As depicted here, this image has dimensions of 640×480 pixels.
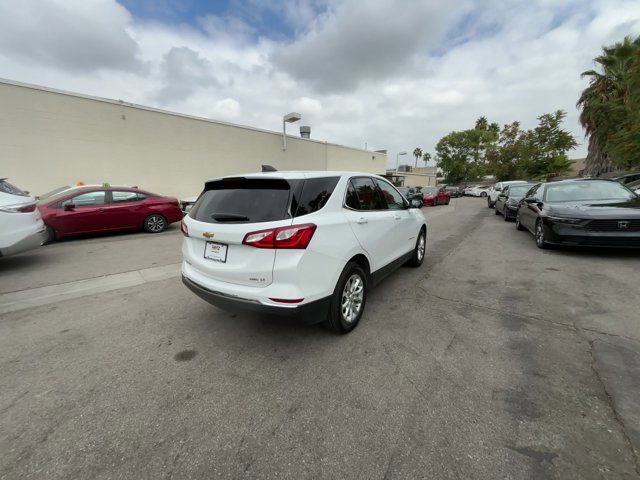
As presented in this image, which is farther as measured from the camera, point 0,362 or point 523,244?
point 523,244

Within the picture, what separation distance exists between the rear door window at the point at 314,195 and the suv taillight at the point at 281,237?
0.16 meters

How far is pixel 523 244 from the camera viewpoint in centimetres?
705

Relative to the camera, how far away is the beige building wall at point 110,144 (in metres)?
9.91

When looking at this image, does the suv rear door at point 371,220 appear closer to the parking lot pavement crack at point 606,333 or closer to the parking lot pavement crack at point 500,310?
the parking lot pavement crack at point 500,310

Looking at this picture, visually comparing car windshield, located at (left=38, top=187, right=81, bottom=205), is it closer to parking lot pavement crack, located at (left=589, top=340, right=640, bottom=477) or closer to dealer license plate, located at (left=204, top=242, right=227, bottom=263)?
dealer license plate, located at (left=204, top=242, right=227, bottom=263)

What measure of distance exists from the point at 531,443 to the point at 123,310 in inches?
170

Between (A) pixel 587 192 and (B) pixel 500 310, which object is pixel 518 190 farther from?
(B) pixel 500 310

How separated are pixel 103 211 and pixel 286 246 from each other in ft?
Answer: 26.3

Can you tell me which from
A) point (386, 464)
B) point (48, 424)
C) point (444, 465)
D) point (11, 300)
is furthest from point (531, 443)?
point (11, 300)

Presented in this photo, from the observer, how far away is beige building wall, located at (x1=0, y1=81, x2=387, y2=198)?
9914 millimetres

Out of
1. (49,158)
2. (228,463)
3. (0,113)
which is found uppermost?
(0,113)

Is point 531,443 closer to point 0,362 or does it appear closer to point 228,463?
point 228,463

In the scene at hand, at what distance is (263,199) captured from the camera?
8.77 feet

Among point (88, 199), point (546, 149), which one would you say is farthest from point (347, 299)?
point (546, 149)
